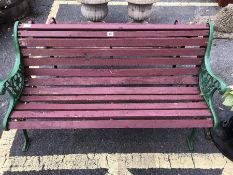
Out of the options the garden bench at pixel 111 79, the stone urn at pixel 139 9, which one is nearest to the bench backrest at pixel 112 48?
the garden bench at pixel 111 79

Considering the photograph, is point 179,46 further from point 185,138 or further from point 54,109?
point 54,109

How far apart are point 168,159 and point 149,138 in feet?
1.17

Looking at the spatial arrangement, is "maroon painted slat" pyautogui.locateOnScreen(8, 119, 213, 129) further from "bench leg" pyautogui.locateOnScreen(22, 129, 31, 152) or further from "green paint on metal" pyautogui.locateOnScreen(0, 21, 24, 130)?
"bench leg" pyautogui.locateOnScreen(22, 129, 31, 152)

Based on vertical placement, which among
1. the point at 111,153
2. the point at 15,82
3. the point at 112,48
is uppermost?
the point at 112,48

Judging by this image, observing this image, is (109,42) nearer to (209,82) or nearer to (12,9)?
(209,82)

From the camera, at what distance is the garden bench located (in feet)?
10.5

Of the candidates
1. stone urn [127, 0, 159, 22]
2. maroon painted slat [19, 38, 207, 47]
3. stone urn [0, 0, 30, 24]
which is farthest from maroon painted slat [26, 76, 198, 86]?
stone urn [0, 0, 30, 24]

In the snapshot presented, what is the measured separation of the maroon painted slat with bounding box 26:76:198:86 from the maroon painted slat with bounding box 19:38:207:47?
39 cm

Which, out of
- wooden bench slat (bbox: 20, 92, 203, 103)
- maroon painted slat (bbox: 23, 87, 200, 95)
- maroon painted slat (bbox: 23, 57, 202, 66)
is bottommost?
wooden bench slat (bbox: 20, 92, 203, 103)

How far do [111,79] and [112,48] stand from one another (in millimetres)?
354

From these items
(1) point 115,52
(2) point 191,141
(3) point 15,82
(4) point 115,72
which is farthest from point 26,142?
(2) point 191,141

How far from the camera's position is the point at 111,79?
3.56 m

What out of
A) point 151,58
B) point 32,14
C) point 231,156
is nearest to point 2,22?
point 32,14

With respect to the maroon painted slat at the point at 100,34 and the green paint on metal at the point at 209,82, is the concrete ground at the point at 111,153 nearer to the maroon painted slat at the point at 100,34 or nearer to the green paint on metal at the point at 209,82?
the green paint on metal at the point at 209,82
